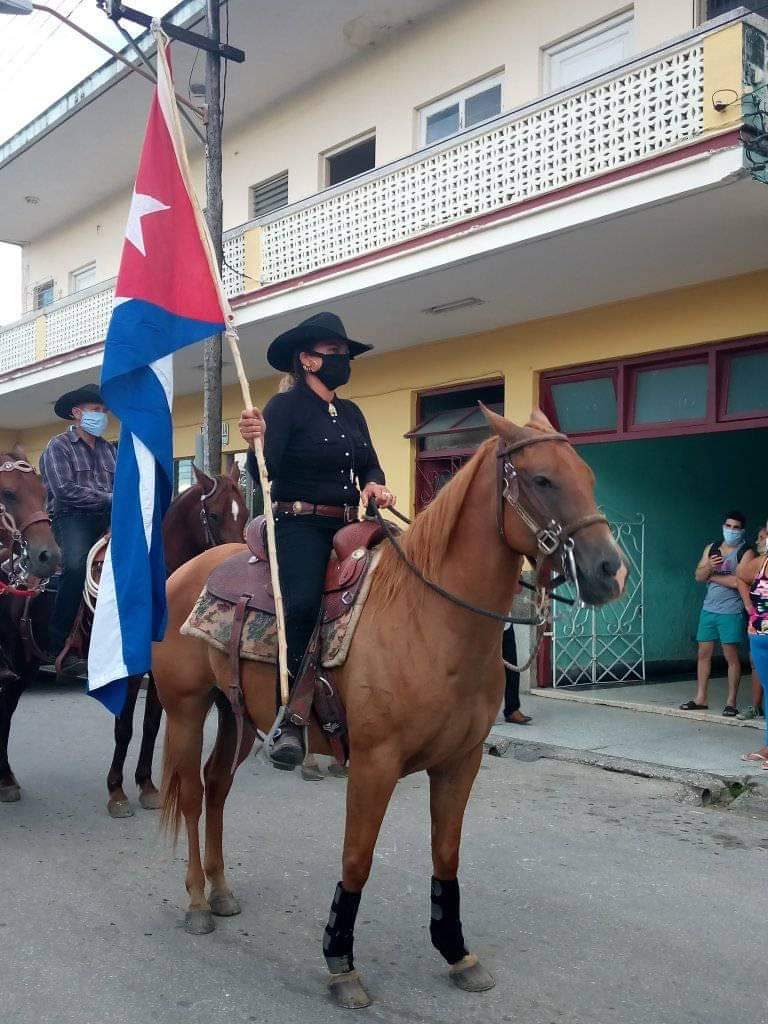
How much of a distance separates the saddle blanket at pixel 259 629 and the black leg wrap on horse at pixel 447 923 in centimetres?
102

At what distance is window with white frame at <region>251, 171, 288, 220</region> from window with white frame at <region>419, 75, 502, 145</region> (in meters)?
3.26

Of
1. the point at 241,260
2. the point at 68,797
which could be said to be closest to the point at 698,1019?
the point at 68,797

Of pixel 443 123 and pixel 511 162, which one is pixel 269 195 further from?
pixel 511 162

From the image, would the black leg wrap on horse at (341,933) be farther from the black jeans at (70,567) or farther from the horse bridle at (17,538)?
the black jeans at (70,567)

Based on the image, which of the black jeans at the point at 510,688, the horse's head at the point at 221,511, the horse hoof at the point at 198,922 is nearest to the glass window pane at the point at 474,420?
the black jeans at the point at 510,688

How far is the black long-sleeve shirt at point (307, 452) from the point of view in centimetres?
418

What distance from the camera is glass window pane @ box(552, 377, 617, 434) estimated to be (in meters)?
11.1

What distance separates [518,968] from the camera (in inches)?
156

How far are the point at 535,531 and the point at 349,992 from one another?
1908 millimetres

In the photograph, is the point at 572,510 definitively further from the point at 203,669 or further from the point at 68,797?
the point at 68,797

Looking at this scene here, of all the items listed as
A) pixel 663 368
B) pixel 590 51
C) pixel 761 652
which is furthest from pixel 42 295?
pixel 761 652

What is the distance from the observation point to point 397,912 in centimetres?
456

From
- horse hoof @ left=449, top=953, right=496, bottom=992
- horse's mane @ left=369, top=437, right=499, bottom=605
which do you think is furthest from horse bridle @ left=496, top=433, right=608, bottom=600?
→ horse hoof @ left=449, top=953, right=496, bottom=992

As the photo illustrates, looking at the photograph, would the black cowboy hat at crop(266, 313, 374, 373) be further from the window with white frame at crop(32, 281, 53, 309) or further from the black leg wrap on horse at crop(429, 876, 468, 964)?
the window with white frame at crop(32, 281, 53, 309)
